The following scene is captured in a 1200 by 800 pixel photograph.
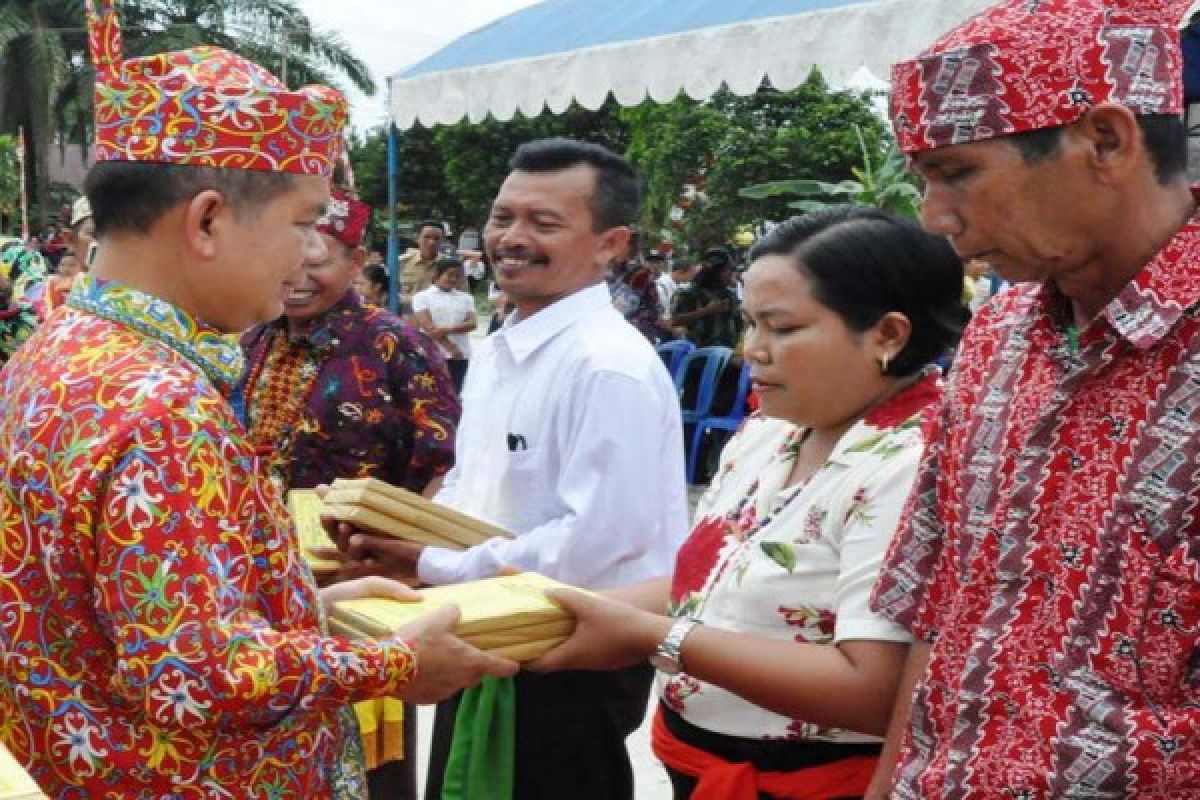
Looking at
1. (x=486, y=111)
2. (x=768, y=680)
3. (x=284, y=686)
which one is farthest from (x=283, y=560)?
(x=486, y=111)

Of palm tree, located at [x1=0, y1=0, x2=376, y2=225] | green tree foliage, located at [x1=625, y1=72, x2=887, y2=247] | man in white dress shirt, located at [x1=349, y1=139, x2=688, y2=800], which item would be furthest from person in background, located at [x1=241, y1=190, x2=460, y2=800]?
palm tree, located at [x1=0, y1=0, x2=376, y2=225]

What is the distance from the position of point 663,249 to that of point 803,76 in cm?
1438

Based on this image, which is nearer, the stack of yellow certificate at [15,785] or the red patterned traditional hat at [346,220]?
the stack of yellow certificate at [15,785]

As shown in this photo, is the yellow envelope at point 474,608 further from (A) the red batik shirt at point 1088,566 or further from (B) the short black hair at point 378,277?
(B) the short black hair at point 378,277

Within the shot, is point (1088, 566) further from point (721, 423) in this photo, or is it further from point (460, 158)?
point (460, 158)

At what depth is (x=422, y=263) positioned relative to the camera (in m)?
13.2

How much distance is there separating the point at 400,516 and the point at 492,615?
622mm

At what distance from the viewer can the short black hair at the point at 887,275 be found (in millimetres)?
2131

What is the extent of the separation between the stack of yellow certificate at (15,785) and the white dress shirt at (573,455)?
1.59 metres

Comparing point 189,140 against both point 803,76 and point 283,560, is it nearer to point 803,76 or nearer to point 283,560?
point 283,560

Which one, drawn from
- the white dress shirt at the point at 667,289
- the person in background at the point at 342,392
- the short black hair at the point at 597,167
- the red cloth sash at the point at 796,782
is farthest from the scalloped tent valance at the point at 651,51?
the white dress shirt at the point at 667,289

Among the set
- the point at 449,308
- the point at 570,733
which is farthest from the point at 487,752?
the point at 449,308

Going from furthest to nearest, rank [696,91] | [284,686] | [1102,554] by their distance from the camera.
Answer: [696,91], [284,686], [1102,554]

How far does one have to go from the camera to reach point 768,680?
6.40 feet
